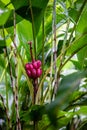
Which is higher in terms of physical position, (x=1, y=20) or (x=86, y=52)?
(x=1, y=20)

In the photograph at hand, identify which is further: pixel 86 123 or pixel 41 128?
pixel 86 123

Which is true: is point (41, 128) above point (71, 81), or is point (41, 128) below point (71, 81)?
below

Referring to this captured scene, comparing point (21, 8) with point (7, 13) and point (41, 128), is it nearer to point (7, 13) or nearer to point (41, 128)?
point (7, 13)

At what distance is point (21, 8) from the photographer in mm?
465

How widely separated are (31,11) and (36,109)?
0.18m

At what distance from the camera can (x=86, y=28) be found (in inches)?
19.6

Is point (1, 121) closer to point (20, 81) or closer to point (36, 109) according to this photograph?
point (20, 81)

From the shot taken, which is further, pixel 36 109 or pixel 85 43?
pixel 85 43

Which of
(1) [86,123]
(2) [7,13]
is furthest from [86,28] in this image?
(1) [86,123]

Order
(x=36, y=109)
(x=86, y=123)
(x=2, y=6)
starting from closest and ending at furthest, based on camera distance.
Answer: (x=36, y=109)
(x=2, y=6)
(x=86, y=123)

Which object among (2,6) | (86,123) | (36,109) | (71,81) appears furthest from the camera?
(86,123)

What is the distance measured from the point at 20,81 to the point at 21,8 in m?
0.29

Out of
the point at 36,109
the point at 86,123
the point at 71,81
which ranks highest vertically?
the point at 71,81

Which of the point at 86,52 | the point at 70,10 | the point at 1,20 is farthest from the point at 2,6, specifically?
the point at 86,52
